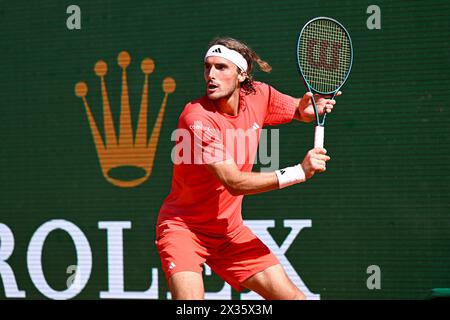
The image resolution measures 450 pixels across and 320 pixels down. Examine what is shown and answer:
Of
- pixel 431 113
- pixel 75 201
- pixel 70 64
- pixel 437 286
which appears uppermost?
pixel 70 64

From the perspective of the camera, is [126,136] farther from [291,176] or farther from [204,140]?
[291,176]

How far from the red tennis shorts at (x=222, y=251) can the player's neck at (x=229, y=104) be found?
602 mm

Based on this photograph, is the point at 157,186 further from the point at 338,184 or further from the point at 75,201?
the point at 338,184

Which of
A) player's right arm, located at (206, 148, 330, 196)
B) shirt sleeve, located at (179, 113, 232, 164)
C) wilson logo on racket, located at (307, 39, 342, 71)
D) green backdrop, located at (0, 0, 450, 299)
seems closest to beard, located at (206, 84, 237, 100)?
shirt sleeve, located at (179, 113, 232, 164)

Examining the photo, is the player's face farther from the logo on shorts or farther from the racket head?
the logo on shorts

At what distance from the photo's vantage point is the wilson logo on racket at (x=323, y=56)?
14.6 ft

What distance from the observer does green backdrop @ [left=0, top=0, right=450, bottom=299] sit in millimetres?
5504

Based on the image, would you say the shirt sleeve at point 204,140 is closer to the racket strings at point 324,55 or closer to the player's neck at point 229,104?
the player's neck at point 229,104

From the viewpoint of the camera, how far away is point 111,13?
6168 mm

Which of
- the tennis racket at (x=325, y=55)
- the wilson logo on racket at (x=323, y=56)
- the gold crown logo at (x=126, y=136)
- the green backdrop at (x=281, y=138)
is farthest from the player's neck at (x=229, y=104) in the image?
the gold crown logo at (x=126, y=136)

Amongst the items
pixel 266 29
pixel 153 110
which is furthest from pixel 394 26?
pixel 153 110

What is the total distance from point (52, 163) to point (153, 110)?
0.89m

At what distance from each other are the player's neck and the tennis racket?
390 millimetres

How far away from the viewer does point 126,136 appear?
6117 millimetres
